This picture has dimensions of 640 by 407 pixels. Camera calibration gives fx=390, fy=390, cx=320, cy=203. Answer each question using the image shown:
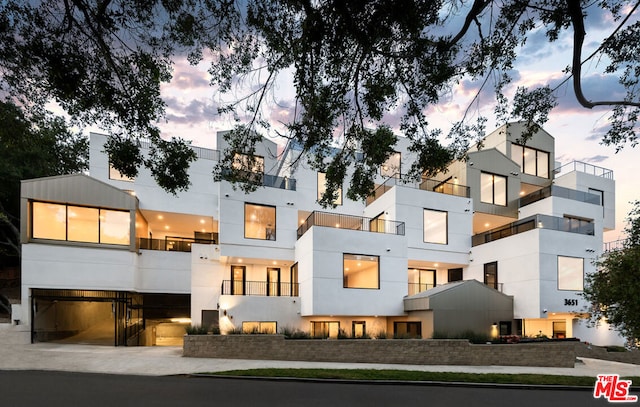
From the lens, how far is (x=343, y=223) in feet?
77.8

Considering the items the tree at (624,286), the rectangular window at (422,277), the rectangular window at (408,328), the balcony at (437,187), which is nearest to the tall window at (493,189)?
the balcony at (437,187)

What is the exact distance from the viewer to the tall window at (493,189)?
26572 millimetres

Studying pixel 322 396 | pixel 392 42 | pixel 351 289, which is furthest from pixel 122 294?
pixel 392 42

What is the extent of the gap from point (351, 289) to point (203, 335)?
7736mm

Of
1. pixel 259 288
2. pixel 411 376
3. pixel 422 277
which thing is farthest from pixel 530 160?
pixel 411 376

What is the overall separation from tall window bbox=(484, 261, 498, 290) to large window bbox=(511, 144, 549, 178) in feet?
29.4

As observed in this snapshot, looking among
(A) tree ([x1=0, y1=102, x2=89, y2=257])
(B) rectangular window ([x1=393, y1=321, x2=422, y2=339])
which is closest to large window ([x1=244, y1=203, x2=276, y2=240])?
(B) rectangular window ([x1=393, y1=321, x2=422, y2=339])

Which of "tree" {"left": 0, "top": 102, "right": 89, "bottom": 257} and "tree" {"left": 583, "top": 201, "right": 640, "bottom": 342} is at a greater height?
"tree" {"left": 0, "top": 102, "right": 89, "bottom": 257}

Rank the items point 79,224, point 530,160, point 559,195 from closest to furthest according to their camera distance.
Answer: point 79,224 → point 559,195 → point 530,160

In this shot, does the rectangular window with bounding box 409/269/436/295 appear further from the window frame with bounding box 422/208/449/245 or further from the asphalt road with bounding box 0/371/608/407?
the asphalt road with bounding box 0/371/608/407

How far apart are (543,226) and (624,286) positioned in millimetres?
8324

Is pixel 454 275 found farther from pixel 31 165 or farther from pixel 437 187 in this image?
pixel 31 165

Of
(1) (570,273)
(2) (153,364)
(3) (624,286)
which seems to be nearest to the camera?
(3) (624,286)

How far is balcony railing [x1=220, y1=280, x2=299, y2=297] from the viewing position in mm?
22484
